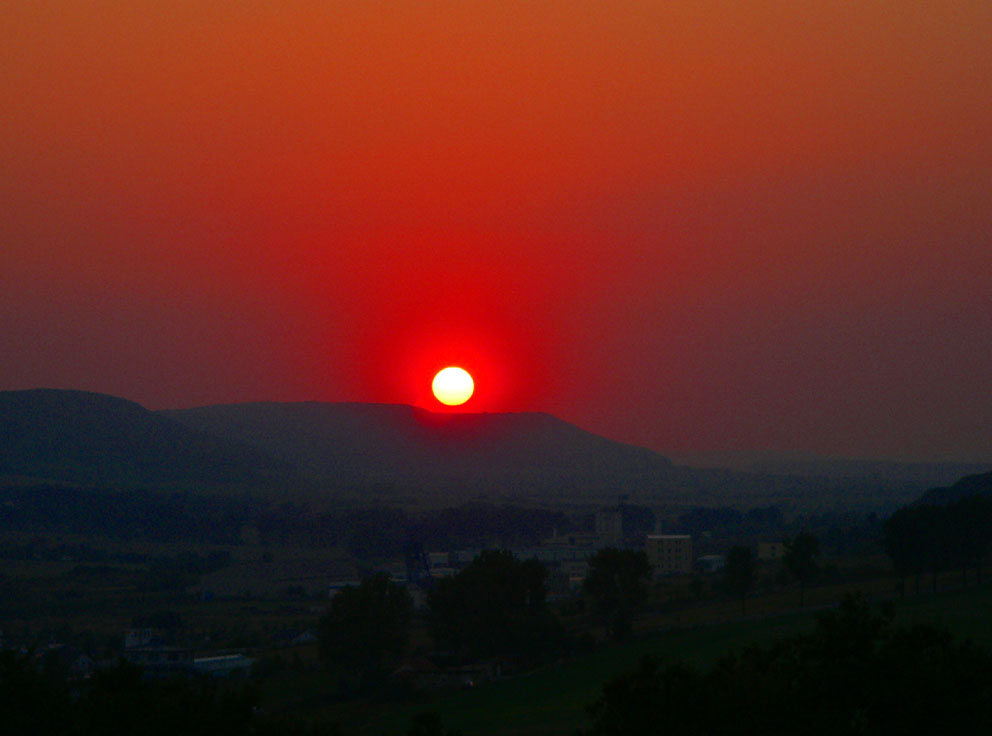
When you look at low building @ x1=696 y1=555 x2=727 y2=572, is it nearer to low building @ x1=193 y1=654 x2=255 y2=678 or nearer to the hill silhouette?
the hill silhouette

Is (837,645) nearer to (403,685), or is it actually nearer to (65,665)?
(403,685)

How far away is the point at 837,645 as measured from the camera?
21391mm

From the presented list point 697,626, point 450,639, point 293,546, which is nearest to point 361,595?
point 450,639

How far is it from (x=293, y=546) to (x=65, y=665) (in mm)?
82305

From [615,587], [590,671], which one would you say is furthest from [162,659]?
[615,587]

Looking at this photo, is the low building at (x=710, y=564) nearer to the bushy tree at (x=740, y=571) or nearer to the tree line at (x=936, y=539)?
the bushy tree at (x=740, y=571)

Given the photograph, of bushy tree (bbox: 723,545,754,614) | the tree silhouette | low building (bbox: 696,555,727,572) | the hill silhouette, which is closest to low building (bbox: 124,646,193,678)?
bushy tree (bbox: 723,545,754,614)

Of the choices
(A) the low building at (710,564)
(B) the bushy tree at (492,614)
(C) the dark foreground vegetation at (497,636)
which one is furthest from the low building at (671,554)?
(B) the bushy tree at (492,614)

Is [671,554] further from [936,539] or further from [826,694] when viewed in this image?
[826,694]

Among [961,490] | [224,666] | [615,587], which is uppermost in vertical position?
[961,490]

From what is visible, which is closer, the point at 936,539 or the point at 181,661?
the point at 181,661

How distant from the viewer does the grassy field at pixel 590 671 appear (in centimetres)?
3862

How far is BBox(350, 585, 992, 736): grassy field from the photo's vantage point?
38625 millimetres

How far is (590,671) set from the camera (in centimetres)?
4762
